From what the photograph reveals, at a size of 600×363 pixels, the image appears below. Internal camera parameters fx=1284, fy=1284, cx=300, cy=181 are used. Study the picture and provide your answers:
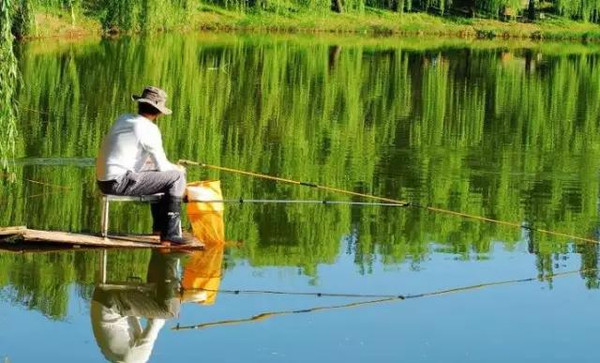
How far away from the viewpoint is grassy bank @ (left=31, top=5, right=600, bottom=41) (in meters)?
64.8

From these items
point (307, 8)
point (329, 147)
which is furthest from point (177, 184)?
point (307, 8)

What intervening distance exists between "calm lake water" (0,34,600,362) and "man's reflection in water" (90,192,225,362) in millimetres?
26

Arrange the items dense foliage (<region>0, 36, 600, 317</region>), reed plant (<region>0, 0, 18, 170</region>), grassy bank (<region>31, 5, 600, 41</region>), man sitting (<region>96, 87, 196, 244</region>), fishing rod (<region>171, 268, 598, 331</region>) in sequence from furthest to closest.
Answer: grassy bank (<region>31, 5, 600, 41</region>) → dense foliage (<region>0, 36, 600, 317</region>) → man sitting (<region>96, 87, 196, 244</region>) → reed plant (<region>0, 0, 18, 170</region>) → fishing rod (<region>171, 268, 598, 331</region>)

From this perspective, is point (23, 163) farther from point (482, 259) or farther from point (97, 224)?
point (482, 259)

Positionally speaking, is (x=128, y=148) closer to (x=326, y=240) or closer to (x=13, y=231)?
(x=13, y=231)

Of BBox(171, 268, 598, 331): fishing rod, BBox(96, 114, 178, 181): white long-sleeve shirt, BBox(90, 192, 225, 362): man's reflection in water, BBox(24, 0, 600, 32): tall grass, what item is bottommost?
BBox(171, 268, 598, 331): fishing rod

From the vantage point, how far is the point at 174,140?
2077 centimetres

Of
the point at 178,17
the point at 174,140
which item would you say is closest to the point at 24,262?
the point at 174,140

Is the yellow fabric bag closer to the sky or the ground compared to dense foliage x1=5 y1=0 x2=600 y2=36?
closer to the ground

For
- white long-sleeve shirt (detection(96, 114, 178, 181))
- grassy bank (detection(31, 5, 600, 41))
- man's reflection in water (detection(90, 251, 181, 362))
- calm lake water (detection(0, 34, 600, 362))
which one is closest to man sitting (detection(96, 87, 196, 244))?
white long-sleeve shirt (detection(96, 114, 178, 181))

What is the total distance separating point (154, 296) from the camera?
10.3 metres

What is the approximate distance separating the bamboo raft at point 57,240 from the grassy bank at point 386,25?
46954 mm

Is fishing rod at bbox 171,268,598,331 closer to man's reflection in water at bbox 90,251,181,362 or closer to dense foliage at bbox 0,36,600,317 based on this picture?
man's reflection in water at bbox 90,251,181,362

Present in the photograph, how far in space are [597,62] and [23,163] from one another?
38.0m
